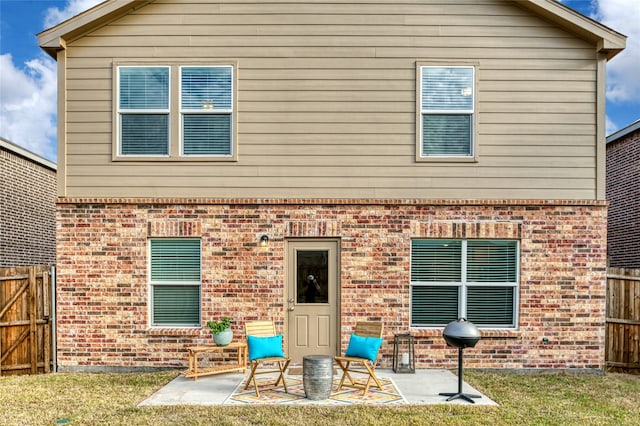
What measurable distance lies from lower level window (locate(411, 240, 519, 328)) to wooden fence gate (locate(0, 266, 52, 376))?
629 centimetres

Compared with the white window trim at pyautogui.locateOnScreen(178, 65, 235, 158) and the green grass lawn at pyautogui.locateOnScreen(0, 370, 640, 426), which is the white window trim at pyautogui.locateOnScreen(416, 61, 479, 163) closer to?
the white window trim at pyautogui.locateOnScreen(178, 65, 235, 158)

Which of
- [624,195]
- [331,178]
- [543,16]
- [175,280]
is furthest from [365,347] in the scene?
[624,195]

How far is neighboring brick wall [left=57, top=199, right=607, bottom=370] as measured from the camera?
8.09 meters

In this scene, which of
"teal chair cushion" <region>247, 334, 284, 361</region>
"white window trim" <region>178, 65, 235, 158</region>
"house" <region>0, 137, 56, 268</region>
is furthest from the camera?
"house" <region>0, 137, 56, 268</region>

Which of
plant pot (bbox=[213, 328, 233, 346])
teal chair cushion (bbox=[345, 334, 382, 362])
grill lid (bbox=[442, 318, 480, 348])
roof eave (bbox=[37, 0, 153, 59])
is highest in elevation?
roof eave (bbox=[37, 0, 153, 59])

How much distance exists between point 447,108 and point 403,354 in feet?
13.8

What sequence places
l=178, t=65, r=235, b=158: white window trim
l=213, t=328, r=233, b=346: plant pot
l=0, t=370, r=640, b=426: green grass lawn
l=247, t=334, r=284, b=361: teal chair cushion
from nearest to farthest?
l=0, t=370, r=640, b=426: green grass lawn < l=247, t=334, r=284, b=361: teal chair cushion < l=213, t=328, r=233, b=346: plant pot < l=178, t=65, r=235, b=158: white window trim

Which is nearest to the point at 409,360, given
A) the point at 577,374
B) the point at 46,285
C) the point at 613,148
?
the point at 577,374

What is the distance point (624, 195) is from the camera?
12.6 meters

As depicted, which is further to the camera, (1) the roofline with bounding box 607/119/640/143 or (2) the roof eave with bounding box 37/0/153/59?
(1) the roofline with bounding box 607/119/640/143

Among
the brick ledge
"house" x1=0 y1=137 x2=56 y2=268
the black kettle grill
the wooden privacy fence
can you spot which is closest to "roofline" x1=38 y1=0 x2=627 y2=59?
the brick ledge

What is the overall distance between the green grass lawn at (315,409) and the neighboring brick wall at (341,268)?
664 millimetres

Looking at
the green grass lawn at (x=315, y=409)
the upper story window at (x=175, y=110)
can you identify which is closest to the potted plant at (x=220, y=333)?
the green grass lawn at (x=315, y=409)

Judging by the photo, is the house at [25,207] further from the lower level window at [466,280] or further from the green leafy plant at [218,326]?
the lower level window at [466,280]
